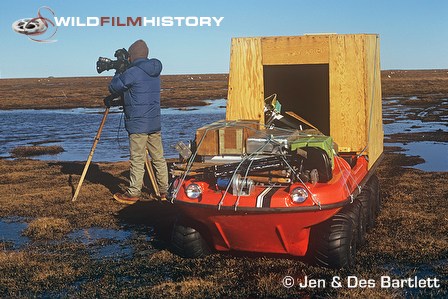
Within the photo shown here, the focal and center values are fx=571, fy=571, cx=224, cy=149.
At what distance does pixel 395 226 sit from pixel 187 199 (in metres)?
3.57

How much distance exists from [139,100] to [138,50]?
818 mm

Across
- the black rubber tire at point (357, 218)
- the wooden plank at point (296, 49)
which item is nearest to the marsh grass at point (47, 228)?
the wooden plank at point (296, 49)

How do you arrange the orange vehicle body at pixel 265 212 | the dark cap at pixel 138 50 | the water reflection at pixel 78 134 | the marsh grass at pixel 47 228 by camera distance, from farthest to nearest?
the water reflection at pixel 78 134
the dark cap at pixel 138 50
the marsh grass at pixel 47 228
the orange vehicle body at pixel 265 212

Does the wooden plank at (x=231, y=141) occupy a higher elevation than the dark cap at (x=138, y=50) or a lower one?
lower

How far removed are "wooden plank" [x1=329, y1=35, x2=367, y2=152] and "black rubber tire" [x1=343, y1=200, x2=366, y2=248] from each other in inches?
69.2

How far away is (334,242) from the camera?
20.8 feet

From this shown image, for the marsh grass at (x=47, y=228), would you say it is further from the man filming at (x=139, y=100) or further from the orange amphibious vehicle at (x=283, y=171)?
the orange amphibious vehicle at (x=283, y=171)

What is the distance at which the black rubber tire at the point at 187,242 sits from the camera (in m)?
6.92

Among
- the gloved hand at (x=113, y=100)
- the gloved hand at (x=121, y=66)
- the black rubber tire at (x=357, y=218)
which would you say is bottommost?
the black rubber tire at (x=357, y=218)

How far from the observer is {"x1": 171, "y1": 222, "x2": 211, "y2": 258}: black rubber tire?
692 cm

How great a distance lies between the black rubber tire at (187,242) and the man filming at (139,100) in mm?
2804

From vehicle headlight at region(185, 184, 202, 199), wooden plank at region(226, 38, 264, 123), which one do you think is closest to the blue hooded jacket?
wooden plank at region(226, 38, 264, 123)

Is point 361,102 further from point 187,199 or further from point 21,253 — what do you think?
point 21,253

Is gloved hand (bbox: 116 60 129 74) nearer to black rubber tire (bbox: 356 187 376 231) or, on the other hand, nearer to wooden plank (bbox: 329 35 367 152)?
wooden plank (bbox: 329 35 367 152)
